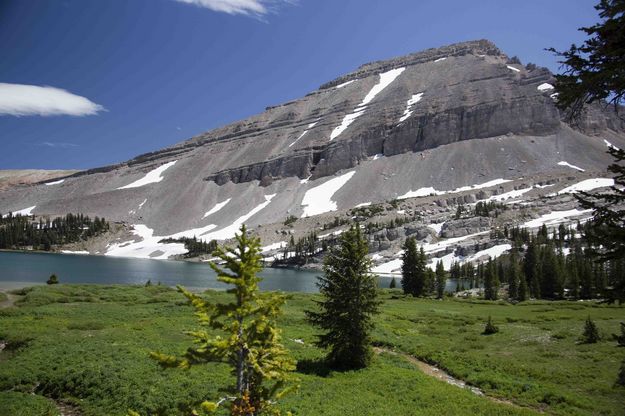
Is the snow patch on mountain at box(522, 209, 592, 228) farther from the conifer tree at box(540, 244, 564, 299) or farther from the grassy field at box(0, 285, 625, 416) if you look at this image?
the grassy field at box(0, 285, 625, 416)

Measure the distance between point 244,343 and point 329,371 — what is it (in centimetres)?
1859

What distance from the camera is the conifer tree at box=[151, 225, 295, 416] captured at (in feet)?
28.5

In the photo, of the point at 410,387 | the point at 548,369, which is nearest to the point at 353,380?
the point at 410,387

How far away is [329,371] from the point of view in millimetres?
25672

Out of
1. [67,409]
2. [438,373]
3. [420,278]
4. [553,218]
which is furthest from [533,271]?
[67,409]

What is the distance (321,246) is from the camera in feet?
596

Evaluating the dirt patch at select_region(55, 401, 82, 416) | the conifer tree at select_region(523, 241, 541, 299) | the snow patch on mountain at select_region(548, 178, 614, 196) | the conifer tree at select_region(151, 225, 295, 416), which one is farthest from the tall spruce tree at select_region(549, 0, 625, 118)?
the snow patch on mountain at select_region(548, 178, 614, 196)

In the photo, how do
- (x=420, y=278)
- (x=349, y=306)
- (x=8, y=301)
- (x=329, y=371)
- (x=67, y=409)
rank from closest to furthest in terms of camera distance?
(x=67, y=409) → (x=329, y=371) → (x=349, y=306) → (x=8, y=301) → (x=420, y=278)

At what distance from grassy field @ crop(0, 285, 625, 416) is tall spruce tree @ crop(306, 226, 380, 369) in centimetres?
155

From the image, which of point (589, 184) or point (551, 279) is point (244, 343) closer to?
point (551, 279)

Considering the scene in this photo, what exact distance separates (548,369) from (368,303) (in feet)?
39.7

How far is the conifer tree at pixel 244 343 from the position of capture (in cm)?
868

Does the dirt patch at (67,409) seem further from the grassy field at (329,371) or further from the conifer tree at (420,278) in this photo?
the conifer tree at (420,278)

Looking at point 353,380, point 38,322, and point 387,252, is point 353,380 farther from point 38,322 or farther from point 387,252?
point 387,252
